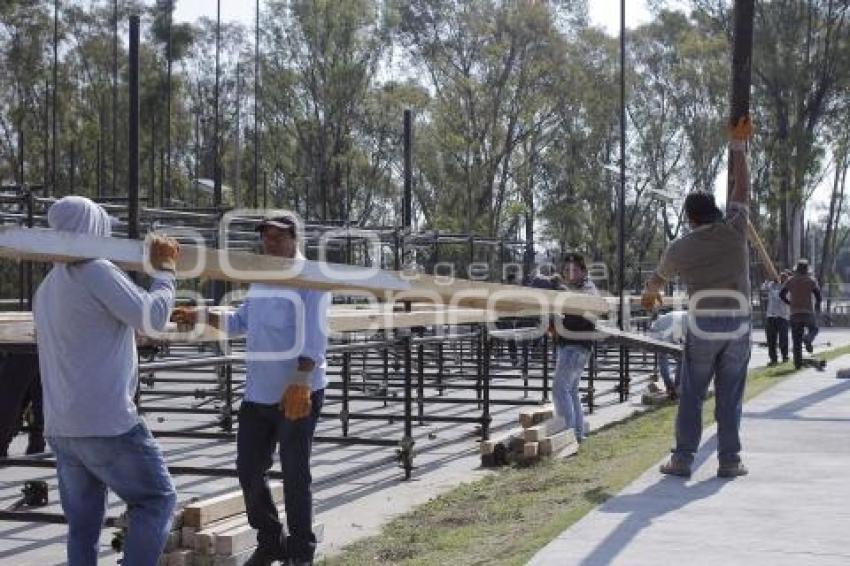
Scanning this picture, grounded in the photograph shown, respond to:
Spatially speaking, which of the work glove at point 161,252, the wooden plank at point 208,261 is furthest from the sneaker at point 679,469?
the work glove at point 161,252

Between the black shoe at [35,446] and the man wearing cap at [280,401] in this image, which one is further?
the black shoe at [35,446]

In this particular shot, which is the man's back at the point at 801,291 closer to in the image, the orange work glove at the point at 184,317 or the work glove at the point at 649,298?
the work glove at the point at 649,298

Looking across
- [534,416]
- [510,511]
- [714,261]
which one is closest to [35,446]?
[534,416]

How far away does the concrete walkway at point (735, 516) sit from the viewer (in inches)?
215

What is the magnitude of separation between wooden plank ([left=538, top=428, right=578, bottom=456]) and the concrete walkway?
4.16ft

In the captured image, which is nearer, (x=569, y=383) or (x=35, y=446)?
(x=35, y=446)

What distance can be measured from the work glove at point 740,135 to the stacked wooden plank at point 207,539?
4.18 meters

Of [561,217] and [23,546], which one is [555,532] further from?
[561,217]

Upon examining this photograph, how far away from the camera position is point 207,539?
6.05 m

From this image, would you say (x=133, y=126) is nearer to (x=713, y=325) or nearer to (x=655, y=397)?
(x=713, y=325)

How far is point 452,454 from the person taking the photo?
35.0ft

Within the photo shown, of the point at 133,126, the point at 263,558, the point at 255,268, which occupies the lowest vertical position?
the point at 263,558

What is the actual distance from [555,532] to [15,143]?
111 feet

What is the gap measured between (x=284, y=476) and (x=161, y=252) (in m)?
1.77
